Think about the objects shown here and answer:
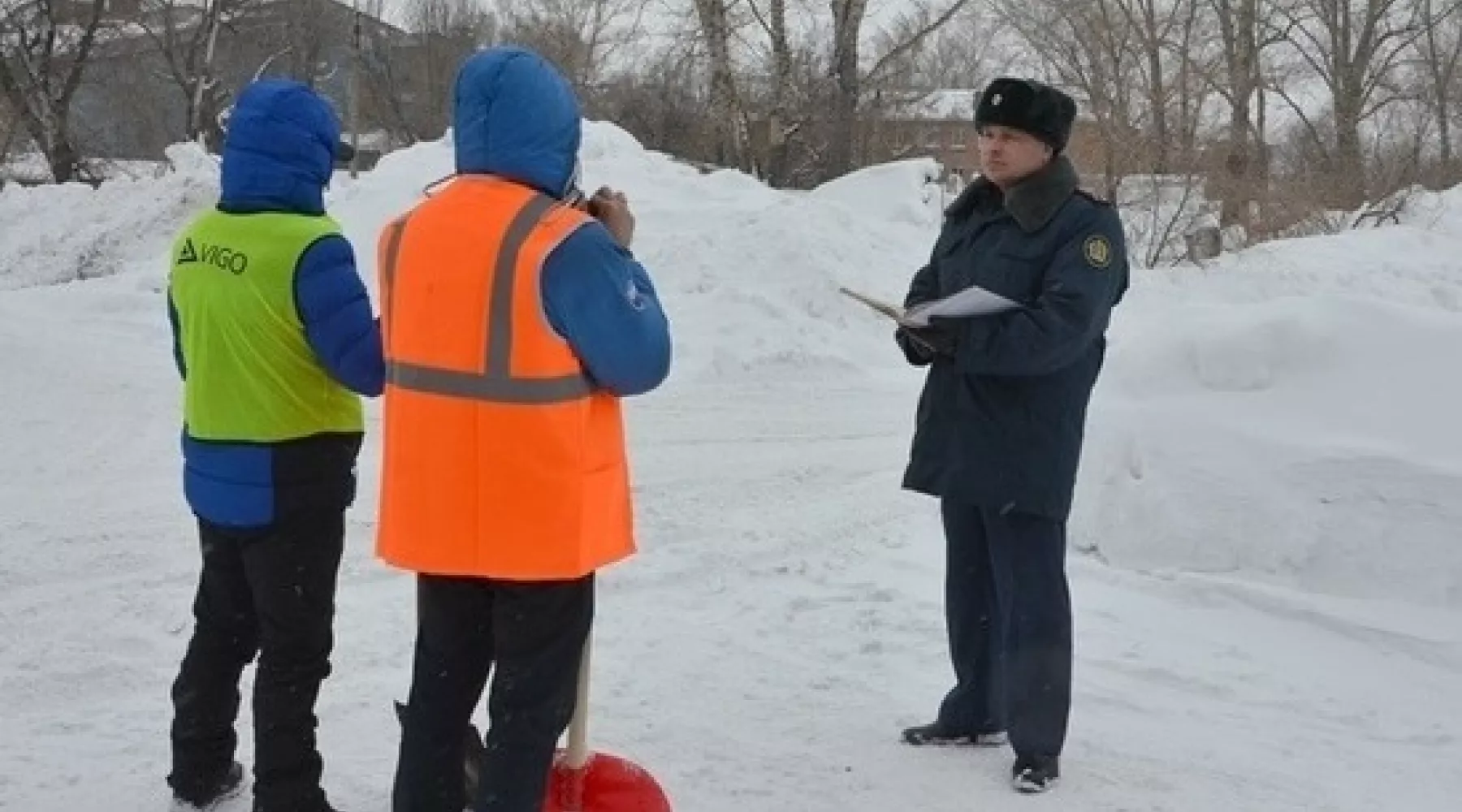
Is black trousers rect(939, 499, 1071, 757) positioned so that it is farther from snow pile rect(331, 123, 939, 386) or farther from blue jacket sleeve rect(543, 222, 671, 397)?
snow pile rect(331, 123, 939, 386)

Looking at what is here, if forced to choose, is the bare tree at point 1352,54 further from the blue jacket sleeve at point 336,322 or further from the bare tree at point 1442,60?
the blue jacket sleeve at point 336,322

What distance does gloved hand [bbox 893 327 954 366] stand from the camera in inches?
138

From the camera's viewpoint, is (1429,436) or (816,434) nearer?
(1429,436)

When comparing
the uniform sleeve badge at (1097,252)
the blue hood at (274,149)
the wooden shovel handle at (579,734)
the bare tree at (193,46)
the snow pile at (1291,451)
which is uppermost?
the bare tree at (193,46)

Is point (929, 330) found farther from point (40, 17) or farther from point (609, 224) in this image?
point (40, 17)

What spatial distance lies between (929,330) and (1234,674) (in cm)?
176

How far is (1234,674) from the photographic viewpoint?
445 cm

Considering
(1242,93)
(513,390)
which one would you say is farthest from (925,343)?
(1242,93)

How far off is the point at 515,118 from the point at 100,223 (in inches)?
609

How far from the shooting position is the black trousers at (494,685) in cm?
283

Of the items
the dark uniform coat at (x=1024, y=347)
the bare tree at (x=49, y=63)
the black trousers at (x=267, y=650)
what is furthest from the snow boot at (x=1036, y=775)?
the bare tree at (x=49, y=63)

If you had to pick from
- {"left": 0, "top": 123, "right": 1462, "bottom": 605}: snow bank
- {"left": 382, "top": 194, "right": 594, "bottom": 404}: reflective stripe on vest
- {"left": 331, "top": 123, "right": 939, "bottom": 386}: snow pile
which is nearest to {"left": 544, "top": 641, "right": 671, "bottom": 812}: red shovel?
{"left": 382, "top": 194, "right": 594, "bottom": 404}: reflective stripe on vest

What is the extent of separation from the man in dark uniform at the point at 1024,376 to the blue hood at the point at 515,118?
1.15 m

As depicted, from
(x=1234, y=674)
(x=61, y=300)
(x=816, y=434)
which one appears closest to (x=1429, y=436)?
(x=1234, y=674)
